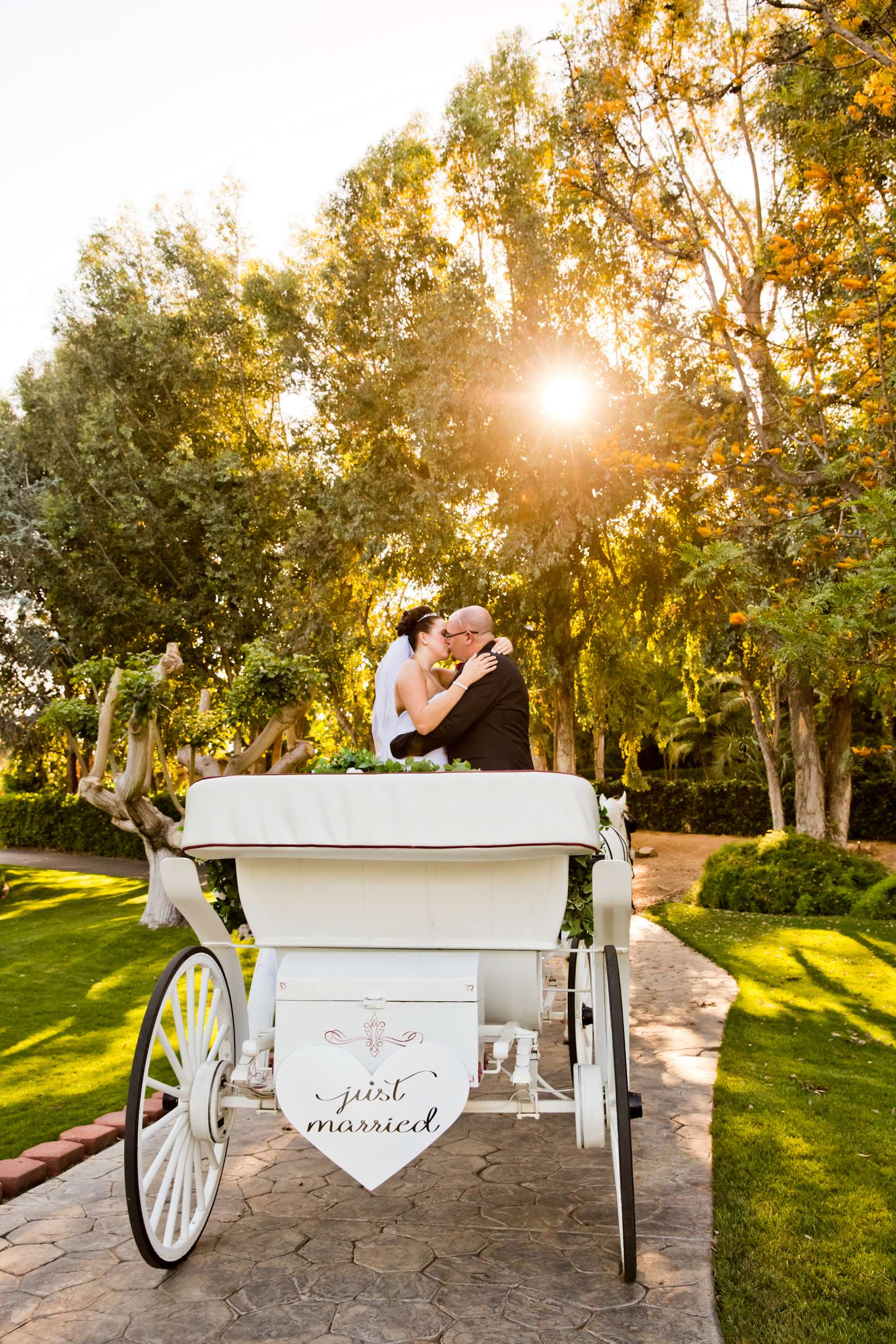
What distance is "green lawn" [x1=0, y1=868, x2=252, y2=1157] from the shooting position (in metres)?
5.11

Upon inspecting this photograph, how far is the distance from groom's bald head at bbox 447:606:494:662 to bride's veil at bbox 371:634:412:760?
265 millimetres

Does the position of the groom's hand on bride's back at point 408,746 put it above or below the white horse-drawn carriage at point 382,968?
above

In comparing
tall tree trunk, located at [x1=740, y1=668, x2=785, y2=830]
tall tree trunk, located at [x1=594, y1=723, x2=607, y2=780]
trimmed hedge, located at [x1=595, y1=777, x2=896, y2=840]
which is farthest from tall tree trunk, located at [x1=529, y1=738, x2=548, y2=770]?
tall tree trunk, located at [x1=740, y1=668, x2=785, y2=830]

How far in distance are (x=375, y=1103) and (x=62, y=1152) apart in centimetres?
199

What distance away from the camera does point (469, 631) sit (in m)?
4.93

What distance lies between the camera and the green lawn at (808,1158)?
2.86m

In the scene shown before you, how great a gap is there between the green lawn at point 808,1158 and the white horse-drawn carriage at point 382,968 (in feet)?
1.56

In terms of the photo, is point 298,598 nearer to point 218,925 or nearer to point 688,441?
point 688,441

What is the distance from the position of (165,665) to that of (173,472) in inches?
325

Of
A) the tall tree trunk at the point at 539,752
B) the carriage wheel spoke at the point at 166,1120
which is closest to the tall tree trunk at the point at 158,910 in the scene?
the carriage wheel spoke at the point at 166,1120

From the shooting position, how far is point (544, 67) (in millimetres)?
14055

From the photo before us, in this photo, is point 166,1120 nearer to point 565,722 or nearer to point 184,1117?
point 184,1117

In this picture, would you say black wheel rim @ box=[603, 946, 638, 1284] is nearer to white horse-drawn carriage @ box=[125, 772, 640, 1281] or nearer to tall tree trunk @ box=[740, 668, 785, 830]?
white horse-drawn carriage @ box=[125, 772, 640, 1281]

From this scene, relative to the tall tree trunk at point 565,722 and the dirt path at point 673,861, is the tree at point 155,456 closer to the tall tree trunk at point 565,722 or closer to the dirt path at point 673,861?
the tall tree trunk at point 565,722
